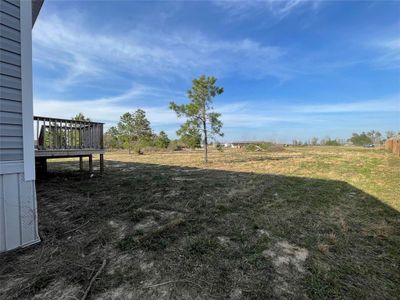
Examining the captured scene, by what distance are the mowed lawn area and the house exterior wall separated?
1.02ft

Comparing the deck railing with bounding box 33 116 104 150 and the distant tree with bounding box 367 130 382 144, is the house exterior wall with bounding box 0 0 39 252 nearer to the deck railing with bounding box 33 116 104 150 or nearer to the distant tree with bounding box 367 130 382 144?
the deck railing with bounding box 33 116 104 150

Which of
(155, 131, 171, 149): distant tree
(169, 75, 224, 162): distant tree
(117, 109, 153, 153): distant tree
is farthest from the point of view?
(117, 109, 153, 153): distant tree

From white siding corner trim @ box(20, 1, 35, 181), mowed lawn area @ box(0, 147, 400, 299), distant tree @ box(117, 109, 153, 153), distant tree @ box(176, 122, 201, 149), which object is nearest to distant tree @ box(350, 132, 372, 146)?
distant tree @ box(117, 109, 153, 153)

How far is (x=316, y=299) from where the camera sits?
5.71ft

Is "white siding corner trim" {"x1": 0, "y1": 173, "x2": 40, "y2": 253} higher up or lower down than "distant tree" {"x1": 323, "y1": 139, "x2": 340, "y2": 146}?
lower down

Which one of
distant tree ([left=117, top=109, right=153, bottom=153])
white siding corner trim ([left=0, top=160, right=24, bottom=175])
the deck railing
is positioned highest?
distant tree ([left=117, top=109, right=153, bottom=153])

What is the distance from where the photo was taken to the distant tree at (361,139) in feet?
143

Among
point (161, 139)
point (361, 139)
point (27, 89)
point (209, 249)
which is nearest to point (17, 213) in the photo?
point (27, 89)

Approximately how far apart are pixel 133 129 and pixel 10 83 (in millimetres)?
20744

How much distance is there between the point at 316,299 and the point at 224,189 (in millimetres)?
4019

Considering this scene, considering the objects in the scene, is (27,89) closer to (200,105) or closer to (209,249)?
(209,249)

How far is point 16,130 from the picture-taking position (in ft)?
8.68

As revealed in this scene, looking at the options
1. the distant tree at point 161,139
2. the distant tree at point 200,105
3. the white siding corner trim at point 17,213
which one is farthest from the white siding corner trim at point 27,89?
the distant tree at point 161,139

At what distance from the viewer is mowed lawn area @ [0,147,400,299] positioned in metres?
1.89
